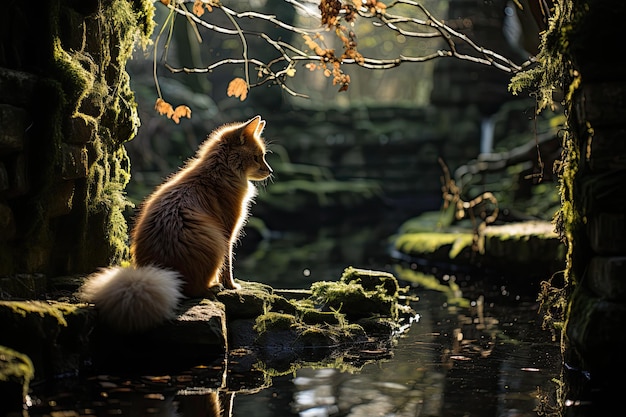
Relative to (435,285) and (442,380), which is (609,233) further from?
(435,285)

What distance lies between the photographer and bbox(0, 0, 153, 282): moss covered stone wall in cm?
574

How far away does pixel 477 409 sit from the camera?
4.87 meters

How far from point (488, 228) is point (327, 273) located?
9.39 feet

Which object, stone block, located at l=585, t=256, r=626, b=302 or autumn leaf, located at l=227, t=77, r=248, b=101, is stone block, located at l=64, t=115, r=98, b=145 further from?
stone block, located at l=585, t=256, r=626, b=302

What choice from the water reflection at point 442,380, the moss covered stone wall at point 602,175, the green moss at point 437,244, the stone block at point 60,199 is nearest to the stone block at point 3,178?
the stone block at point 60,199

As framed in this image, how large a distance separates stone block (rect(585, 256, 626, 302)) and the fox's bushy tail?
2828mm

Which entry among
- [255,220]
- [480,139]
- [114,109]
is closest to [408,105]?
[480,139]

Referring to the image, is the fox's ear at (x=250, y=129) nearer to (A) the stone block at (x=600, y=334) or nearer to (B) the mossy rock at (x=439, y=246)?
(A) the stone block at (x=600, y=334)

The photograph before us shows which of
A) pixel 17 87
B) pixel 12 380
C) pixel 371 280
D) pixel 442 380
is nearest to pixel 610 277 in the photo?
pixel 442 380

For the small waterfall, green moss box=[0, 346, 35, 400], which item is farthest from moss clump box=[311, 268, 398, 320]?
the small waterfall

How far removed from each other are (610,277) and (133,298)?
3.08m

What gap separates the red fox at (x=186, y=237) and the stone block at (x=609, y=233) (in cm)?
282

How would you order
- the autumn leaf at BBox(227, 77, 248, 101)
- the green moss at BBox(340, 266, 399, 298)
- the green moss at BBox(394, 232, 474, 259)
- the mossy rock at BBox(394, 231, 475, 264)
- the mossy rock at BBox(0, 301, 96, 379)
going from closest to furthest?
the mossy rock at BBox(0, 301, 96, 379) < the autumn leaf at BBox(227, 77, 248, 101) < the green moss at BBox(340, 266, 399, 298) < the mossy rock at BBox(394, 231, 475, 264) < the green moss at BBox(394, 232, 474, 259)

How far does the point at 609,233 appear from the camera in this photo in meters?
5.25
